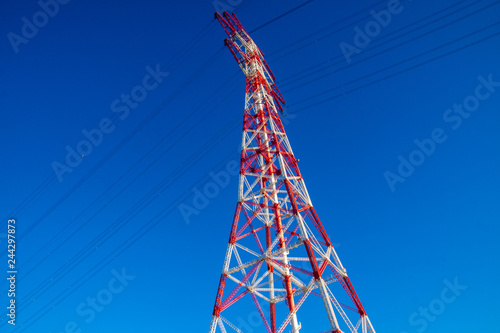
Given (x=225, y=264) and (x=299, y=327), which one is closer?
(x=299, y=327)

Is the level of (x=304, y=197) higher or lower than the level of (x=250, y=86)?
lower

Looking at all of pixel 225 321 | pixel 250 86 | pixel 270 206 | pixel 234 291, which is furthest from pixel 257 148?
pixel 225 321

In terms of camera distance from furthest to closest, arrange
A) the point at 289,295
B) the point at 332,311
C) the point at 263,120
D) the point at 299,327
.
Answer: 1. the point at 263,120
2. the point at 289,295
3. the point at 299,327
4. the point at 332,311

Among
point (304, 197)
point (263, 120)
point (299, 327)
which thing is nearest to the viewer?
point (299, 327)

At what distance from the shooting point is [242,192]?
19.5m

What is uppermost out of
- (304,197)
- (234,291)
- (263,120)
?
(263,120)

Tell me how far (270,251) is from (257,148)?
301 inches

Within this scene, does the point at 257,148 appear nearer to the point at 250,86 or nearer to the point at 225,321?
the point at 250,86

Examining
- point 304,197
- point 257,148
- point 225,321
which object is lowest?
point 225,321

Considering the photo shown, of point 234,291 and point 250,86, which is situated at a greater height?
point 250,86

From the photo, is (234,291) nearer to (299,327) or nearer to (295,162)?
(299,327)

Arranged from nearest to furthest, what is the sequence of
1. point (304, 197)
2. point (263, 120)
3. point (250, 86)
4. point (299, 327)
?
point (299, 327)
point (304, 197)
point (263, 120)
point (250, 86)

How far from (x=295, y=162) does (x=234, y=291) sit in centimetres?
919

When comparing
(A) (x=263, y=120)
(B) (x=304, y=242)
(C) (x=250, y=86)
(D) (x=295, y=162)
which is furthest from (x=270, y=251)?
(C) (x=250, y=86)
